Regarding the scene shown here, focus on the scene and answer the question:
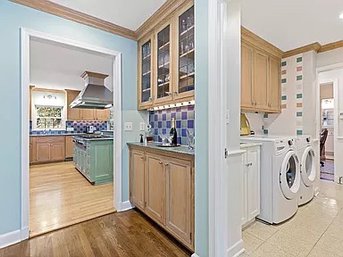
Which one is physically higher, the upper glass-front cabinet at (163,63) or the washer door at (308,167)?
the upper glass-front cabinet at (163,63)

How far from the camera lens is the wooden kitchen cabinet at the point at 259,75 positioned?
2912 mm

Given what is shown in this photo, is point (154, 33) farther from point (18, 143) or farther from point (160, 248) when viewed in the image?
point (160, 248)

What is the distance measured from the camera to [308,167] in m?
3.18

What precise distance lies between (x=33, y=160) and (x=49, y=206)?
13.1ft

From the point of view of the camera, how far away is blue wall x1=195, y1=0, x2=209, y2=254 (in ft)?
5.18

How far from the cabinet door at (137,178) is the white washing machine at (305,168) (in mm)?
2061

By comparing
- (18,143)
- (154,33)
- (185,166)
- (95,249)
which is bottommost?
(95,249)

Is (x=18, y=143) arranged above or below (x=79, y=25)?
below

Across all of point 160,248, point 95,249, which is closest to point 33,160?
point 95,249

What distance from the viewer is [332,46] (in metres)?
3.31

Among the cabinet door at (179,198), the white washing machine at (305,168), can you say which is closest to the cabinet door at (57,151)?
the cabinet door at (179,198)

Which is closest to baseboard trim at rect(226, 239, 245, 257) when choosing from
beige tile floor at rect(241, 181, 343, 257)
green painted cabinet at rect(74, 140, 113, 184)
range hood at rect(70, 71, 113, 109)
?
beige tile floor at rect(241, 181, 343, 257)

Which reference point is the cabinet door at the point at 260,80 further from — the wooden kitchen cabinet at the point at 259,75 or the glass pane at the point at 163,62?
the glass pane at the point at 163,62

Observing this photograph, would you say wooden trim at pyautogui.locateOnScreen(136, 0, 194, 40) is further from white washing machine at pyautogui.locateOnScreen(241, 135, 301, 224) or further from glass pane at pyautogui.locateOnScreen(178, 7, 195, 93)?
white washing machine at pyautogui.locateOnScreen(241, 135, 301, 224)
